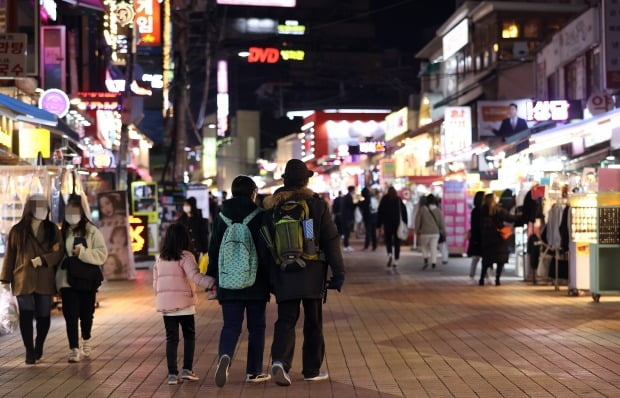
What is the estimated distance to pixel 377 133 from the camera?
6831cm

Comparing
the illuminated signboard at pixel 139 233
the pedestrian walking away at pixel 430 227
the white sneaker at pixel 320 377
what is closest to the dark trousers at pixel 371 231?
the pedestrian walking away at pixel 430 227

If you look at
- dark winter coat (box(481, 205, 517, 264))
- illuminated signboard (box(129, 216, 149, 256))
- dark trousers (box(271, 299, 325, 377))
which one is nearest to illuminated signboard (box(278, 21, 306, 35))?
illuminated signboard (box(129, 216, 149, 256))

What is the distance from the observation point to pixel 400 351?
10.5 metres

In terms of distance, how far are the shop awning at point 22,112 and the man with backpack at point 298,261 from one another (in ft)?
22.6

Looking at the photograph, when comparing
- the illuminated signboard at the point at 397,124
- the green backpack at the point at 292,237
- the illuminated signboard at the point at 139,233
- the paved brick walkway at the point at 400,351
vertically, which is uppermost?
the illuminated signboard at the point at 397,124

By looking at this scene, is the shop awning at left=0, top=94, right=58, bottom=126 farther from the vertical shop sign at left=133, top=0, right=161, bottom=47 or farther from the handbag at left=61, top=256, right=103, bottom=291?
the vertical shop sign at left=133, top=0, right=161, bottom=47

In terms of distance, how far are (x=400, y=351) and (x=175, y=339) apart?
2.65m

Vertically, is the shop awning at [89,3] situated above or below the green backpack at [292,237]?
above

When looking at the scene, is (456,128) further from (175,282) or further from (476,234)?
(175,282)

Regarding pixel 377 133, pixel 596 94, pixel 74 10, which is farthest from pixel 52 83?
pixel 377 133

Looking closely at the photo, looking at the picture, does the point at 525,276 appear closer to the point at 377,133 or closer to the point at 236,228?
the point at 236,228

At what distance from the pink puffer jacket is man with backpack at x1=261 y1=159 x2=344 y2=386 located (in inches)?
29.7

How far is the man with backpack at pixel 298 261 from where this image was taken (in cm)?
845

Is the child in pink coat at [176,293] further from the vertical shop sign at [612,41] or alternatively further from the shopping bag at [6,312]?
the vertical shop sign at [612,41]
